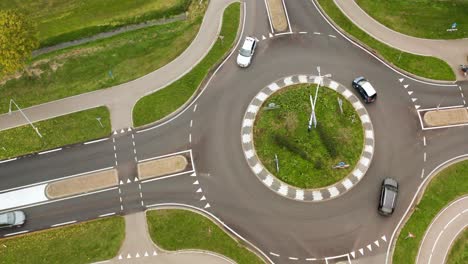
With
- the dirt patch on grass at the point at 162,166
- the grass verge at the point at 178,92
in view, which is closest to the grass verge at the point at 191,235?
the dirt patch on grass at the point at 162,166

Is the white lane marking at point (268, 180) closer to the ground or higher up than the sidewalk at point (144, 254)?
higher up

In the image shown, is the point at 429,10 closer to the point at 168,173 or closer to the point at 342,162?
the point at 342,162

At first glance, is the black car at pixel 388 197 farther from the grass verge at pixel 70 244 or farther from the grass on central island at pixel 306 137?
the grass verge at pixel 70 244

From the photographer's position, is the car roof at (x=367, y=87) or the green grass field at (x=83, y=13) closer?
the car roof at (x=367, y=87)

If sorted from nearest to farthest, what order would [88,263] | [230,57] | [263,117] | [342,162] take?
[88,263] → [342,162] → [263,117] → [230,57]

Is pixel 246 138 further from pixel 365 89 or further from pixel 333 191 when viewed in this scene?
pixel 365 89

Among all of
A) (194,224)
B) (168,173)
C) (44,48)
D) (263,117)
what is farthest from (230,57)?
(44,48)
